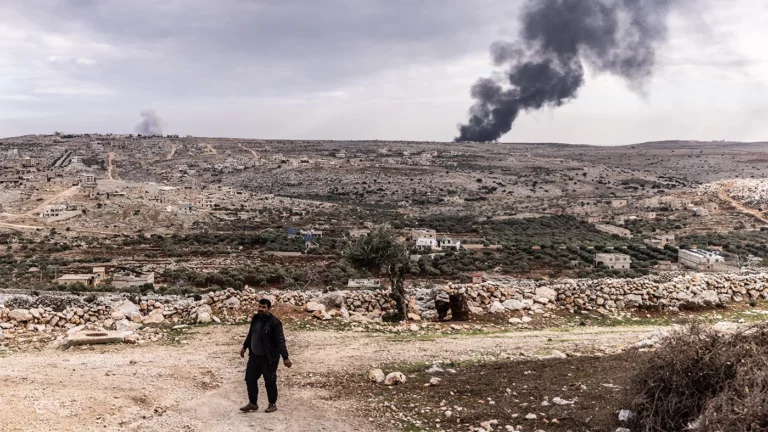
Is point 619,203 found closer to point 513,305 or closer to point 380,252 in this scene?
point 380,252

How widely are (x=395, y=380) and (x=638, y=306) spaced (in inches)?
354

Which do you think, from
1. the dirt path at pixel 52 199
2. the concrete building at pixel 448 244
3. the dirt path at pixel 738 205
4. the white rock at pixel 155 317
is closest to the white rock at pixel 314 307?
the white rock at pixel 155 317

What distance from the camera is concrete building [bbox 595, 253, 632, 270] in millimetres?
35425

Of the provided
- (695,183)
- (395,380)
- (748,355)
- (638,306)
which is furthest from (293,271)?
(695,183)

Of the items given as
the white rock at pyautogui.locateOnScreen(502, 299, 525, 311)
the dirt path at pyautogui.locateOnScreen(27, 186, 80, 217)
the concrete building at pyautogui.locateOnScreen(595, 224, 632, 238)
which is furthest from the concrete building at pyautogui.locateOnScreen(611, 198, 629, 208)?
the dirt path at pyautogui.locateOnScreen(27, 186, 80, 217)

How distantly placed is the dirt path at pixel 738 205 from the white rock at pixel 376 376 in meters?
59.6

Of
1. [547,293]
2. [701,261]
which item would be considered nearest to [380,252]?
[547,293]

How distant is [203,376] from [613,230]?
54759 mm

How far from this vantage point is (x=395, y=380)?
8.09 metres

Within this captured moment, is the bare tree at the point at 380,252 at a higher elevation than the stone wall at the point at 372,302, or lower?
higher

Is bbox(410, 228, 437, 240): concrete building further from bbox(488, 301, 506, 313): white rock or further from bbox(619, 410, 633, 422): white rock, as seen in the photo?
bbox(619, 410, 633, 422): white rock

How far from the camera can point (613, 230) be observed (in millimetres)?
56312

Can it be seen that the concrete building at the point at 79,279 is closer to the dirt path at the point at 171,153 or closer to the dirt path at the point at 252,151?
the dirt path at the point at 252,151

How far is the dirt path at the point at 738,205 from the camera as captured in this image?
2283 inches
